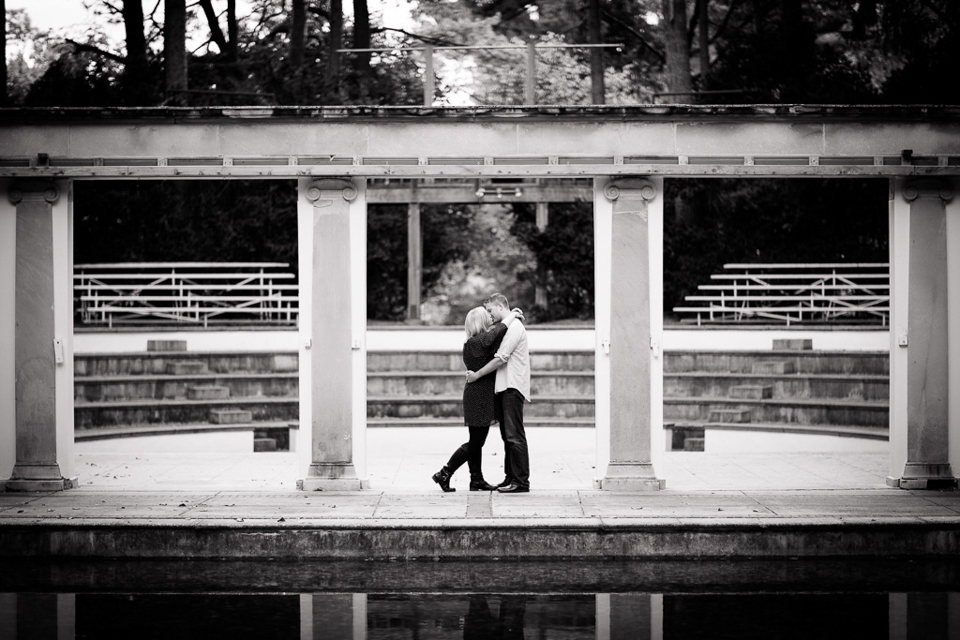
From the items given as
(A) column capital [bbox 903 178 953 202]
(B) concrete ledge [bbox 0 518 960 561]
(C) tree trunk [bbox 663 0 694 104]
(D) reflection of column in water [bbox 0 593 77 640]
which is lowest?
(D) reflection of column in water [bbox 0 593 77 640]

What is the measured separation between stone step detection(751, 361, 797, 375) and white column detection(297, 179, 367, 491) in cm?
846

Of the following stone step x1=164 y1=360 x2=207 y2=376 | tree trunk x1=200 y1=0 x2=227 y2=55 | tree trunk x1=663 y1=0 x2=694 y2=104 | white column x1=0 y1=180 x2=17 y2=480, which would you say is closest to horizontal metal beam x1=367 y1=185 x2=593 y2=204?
tree trunk x1=663 y1=0 x2=694 y2=104

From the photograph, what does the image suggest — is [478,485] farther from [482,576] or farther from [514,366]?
[482,576]

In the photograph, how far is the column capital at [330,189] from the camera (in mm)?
11484

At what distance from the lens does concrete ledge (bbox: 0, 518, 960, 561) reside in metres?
9.35

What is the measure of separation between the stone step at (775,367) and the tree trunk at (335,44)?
13653mm

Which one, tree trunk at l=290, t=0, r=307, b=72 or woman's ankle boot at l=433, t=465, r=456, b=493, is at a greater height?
tree trunk at l=290, t=0, r=307, b=72

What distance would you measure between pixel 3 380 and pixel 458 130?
5.14 m

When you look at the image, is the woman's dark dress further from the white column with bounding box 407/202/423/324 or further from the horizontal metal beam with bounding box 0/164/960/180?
the white column with bounding box 407/202/423/324

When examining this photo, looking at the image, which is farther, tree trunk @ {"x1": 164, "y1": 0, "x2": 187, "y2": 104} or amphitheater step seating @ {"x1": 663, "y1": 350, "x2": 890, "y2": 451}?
tree trunk @ {"x1": 164, "y1": 0, "x2": 187, "y2": 104}

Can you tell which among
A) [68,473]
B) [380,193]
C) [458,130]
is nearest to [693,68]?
[380,193]

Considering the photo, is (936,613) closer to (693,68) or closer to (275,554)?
(275,554)

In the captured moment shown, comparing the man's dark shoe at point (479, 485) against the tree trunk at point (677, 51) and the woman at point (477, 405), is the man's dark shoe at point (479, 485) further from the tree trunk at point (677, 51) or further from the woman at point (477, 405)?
the tree trunk at point (677, 51)

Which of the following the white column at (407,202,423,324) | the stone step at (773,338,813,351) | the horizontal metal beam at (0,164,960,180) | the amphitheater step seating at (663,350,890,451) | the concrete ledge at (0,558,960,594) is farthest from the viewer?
the white column at (407,202,423,324)
